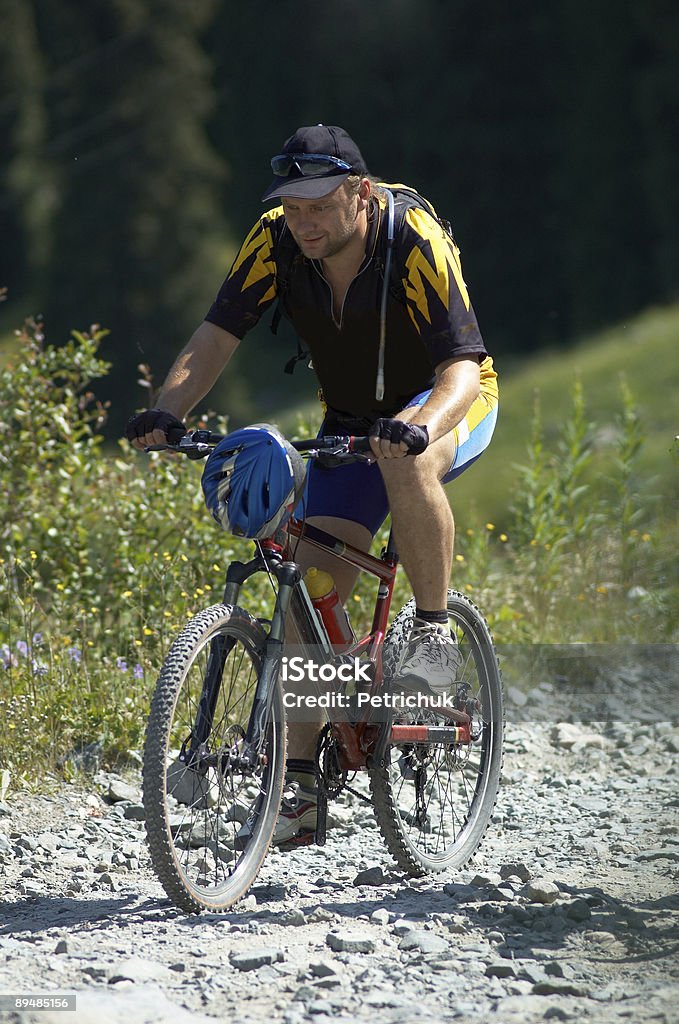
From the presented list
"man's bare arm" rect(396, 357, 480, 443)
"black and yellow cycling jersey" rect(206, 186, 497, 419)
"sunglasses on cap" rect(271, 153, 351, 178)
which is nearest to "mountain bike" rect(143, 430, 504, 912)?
"man's bare arm" rect(396, 357, 480, 443)

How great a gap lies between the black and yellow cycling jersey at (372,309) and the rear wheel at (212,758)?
97cm

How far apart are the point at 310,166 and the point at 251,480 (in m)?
0.96

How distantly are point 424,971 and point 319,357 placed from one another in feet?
6.44

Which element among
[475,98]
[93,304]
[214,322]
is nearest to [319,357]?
[214,322]

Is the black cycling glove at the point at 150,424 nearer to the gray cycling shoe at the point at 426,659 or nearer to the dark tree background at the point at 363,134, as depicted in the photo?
the gray cycling shoe at the point at 426,659

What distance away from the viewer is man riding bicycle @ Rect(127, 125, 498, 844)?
427 centimetres

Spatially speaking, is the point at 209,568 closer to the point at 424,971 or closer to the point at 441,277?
the point at 441,277

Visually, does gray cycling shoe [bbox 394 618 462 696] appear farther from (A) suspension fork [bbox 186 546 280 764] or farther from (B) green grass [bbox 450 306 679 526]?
(B) green grass [bbox 450 306 679 526]

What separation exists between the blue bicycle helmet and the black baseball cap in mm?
724

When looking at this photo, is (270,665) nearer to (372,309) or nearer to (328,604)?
(328,604)

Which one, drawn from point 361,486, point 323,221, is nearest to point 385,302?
point 323,221

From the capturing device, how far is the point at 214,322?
4.67 m

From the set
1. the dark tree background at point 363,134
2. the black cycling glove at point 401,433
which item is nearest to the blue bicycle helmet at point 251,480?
the black cycling glove at point 401,433

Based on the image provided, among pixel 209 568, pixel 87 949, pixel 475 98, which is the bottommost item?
pixel 87 949
